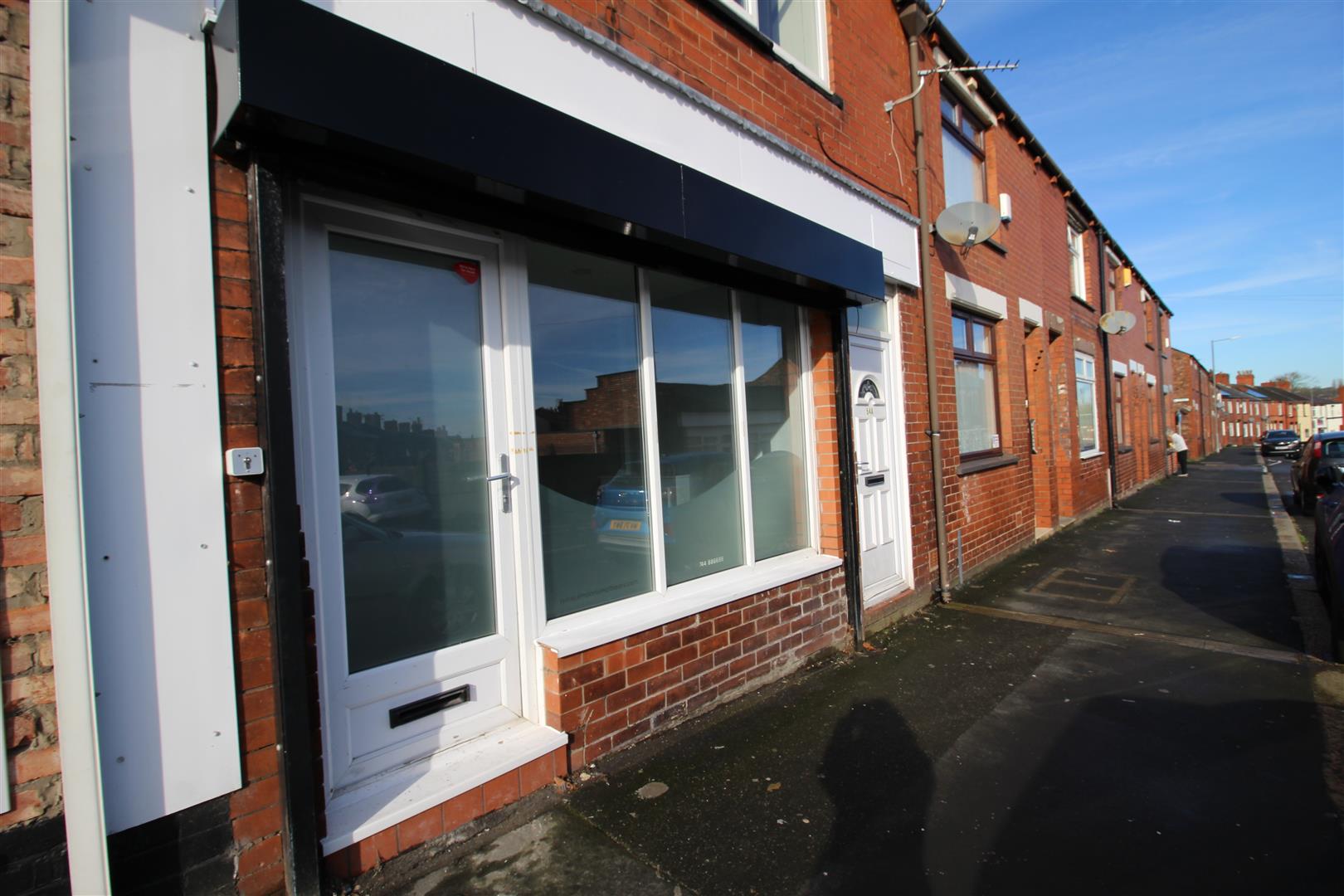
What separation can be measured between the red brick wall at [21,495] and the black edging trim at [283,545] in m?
0.50

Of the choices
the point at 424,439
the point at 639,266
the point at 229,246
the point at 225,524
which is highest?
the point at 639,266

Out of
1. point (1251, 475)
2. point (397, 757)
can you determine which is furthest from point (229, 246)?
point (1251, 475)

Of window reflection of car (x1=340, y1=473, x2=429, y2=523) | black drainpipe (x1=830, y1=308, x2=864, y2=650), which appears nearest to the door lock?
window reflection of car (x1=340, y1=473, x2=429, y2=523)

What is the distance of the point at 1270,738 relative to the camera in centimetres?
316

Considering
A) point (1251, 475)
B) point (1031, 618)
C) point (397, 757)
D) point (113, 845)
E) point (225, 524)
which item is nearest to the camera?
point (113, 845)

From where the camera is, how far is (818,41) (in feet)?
16.1

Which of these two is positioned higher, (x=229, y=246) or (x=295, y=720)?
(x=229, y=246)

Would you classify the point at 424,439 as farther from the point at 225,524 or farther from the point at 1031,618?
the point at 1031,618

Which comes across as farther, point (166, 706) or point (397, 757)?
point (397, 757)

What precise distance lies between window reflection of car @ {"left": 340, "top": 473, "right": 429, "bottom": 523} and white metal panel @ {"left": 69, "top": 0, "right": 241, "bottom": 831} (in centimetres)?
52

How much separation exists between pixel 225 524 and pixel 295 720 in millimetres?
641

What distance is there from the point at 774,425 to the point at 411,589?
2678mm

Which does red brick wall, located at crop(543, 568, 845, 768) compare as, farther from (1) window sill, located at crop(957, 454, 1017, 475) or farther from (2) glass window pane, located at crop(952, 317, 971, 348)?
(2) glass window pane, located at crop(952, 317, 971, 348)

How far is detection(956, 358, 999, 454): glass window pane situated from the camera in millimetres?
6949
